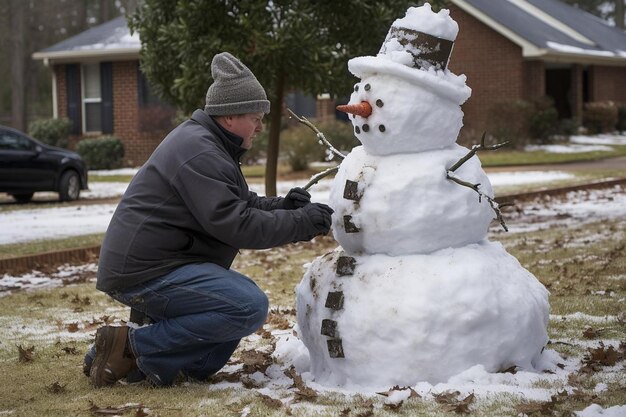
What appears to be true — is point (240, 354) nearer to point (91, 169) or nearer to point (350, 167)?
point (350, 167)

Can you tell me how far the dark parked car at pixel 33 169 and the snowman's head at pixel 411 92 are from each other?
A: 539 inches

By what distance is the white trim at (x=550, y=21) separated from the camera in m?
34.8

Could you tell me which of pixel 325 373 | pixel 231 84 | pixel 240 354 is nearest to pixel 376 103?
pixel 231 84

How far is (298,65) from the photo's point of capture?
482 inches

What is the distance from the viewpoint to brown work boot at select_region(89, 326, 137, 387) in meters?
4.84

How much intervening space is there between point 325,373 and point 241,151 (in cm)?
117

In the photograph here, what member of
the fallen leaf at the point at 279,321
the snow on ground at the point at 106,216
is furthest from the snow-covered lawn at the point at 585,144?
the fallen leaf at the point at 279,321

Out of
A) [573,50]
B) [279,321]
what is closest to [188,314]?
[279,321]

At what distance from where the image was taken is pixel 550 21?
116 feet

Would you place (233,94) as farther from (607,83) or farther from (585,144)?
(607,83)

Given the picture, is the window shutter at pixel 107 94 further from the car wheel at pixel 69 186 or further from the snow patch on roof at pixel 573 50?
the snow patch on roof at pixel 573 50

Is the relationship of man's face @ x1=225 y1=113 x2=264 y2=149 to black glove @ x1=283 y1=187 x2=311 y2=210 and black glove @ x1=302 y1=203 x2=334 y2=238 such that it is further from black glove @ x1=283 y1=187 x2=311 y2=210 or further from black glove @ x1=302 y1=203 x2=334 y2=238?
A: black glove @ x1=302 y1=203 x2=334 y2=238

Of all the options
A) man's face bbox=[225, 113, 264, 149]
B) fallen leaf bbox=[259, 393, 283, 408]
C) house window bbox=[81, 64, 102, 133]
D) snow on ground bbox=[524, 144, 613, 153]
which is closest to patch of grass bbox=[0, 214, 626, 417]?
fallen leaf bbox=[259, 393, 283, 408]

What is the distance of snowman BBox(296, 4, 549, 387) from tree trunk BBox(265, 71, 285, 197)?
7.95m
